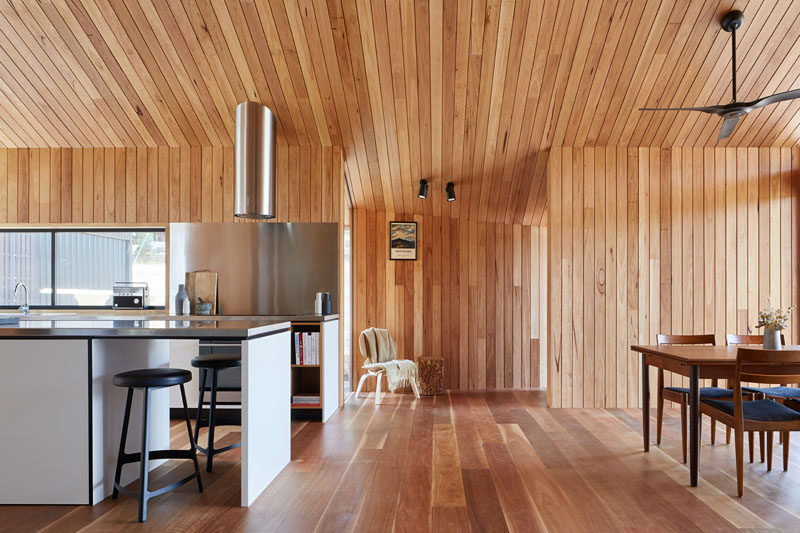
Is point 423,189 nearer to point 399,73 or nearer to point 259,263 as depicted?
point 399,73

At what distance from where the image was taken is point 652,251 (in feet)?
18.5

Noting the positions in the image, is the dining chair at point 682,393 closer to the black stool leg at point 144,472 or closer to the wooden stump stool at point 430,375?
the wooden stump stool at point 430,375

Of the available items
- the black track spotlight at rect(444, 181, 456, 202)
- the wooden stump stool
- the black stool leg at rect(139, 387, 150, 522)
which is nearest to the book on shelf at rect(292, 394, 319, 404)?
the wooden stump stool

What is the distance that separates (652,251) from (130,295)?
5.21 metres

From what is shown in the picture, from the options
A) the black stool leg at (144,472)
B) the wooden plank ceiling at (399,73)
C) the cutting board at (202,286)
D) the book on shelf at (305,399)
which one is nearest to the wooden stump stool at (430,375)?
the book on shelf at (305,399)

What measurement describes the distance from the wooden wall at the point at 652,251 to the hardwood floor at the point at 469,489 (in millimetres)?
978

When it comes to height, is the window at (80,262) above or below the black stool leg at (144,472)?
above

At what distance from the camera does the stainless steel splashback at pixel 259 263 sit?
5648 millimetres

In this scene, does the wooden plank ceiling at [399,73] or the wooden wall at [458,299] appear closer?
the wooden plank ceiling at [399,73]

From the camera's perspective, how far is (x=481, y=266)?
7.29m

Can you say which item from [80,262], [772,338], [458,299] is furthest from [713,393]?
[80,262]

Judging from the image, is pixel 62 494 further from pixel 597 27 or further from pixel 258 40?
pixel 597 27

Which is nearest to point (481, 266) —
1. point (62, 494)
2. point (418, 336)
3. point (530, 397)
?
point (418, 336)

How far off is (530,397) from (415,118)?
10.9 feet
